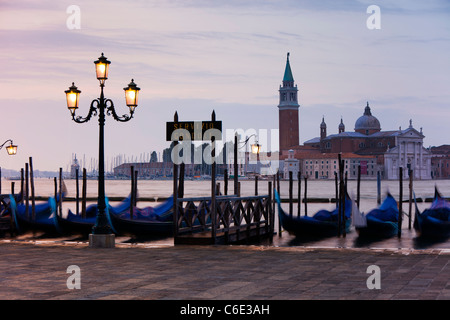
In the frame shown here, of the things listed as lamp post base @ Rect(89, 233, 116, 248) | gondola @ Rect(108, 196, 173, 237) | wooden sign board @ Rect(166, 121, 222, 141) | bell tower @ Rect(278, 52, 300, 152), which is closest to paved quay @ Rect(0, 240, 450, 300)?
lamp post base @ Rect(89, 233, 116, 248)

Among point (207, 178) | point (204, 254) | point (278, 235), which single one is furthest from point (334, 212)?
point (207, 178)

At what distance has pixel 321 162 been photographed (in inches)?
5595

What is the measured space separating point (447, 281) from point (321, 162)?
135939 millimetres

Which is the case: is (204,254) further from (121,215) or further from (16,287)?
(121,215)

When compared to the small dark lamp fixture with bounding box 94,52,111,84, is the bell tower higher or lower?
higher

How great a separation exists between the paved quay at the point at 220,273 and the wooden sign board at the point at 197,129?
6.36 feet

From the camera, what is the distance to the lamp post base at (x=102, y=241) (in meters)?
11.7

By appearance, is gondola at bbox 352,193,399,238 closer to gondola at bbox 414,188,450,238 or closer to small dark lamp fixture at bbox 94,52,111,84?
gondola at bbox 414,188,450,238

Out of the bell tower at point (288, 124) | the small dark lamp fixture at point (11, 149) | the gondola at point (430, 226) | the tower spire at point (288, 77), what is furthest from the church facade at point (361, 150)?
the gondola at point (430, 226)

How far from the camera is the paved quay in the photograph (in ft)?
21.8

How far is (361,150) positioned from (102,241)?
→ 132 metres

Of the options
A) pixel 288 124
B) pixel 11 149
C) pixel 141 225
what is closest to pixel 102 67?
pixel 141 225

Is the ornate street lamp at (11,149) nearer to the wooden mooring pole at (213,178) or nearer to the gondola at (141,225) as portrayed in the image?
the gondola at (141,225)

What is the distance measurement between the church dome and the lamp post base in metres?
139
